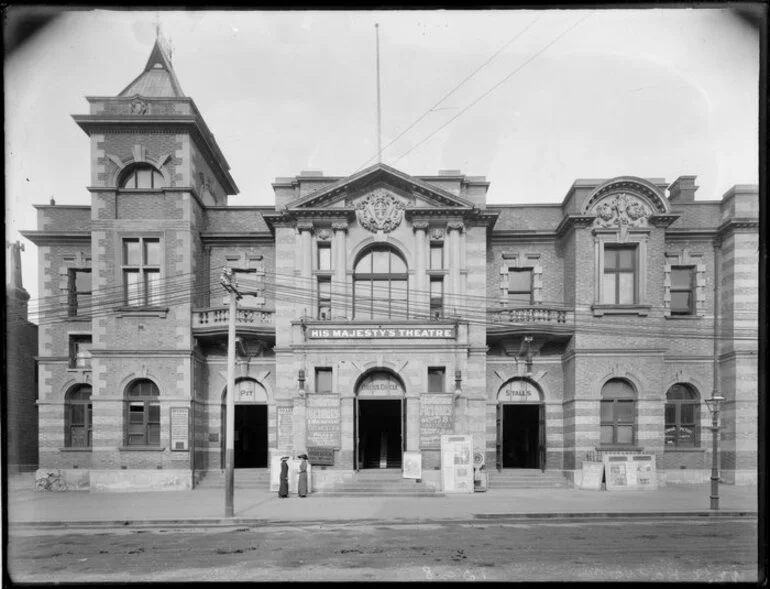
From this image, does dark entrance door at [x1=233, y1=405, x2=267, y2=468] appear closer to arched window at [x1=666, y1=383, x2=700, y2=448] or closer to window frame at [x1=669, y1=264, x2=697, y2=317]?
arched window at [x1=666, y1=383, x2=700, y2=448]

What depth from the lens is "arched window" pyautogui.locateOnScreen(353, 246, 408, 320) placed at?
21.8 m

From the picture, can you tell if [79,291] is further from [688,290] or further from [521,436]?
[688,290]

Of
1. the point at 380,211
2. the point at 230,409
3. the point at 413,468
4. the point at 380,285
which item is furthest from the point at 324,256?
the point at 413,468

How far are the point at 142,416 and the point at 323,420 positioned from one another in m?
→ 7.08

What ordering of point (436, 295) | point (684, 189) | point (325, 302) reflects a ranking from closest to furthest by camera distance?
point (325, 302) → point (436, 295) → point (684, 189)

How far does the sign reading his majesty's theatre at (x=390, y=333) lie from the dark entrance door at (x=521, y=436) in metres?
5.86

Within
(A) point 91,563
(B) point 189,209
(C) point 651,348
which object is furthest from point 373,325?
(A) point 91,563

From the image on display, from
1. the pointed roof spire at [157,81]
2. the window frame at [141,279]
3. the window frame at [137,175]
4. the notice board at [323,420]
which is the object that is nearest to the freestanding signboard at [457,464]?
the notice board at [323,420]

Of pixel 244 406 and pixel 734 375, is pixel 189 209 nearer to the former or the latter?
pixel 244 406

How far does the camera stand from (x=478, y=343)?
21703 mm

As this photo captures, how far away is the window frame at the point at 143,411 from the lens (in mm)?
21391

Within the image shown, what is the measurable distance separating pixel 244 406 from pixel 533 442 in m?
12.9

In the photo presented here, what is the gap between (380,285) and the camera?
2222cm

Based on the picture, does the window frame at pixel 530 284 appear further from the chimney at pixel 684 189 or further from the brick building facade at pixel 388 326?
the chimney at pixel 684 189
